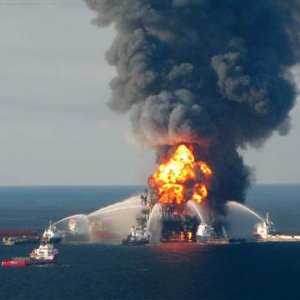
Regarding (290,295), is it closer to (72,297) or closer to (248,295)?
(248,295)

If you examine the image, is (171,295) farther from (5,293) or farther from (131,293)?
(5,293)

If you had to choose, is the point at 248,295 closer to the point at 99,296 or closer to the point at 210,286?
the point at 210,286

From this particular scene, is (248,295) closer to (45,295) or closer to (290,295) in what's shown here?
(290,295)

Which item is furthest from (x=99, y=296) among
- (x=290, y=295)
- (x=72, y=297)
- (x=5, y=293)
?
(x=290, y=295)

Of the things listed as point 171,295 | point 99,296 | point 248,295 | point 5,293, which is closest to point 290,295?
point 248,295

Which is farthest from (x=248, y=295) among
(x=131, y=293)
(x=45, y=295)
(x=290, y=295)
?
(x=45, y=295)

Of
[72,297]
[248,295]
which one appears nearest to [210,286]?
[248,295]
